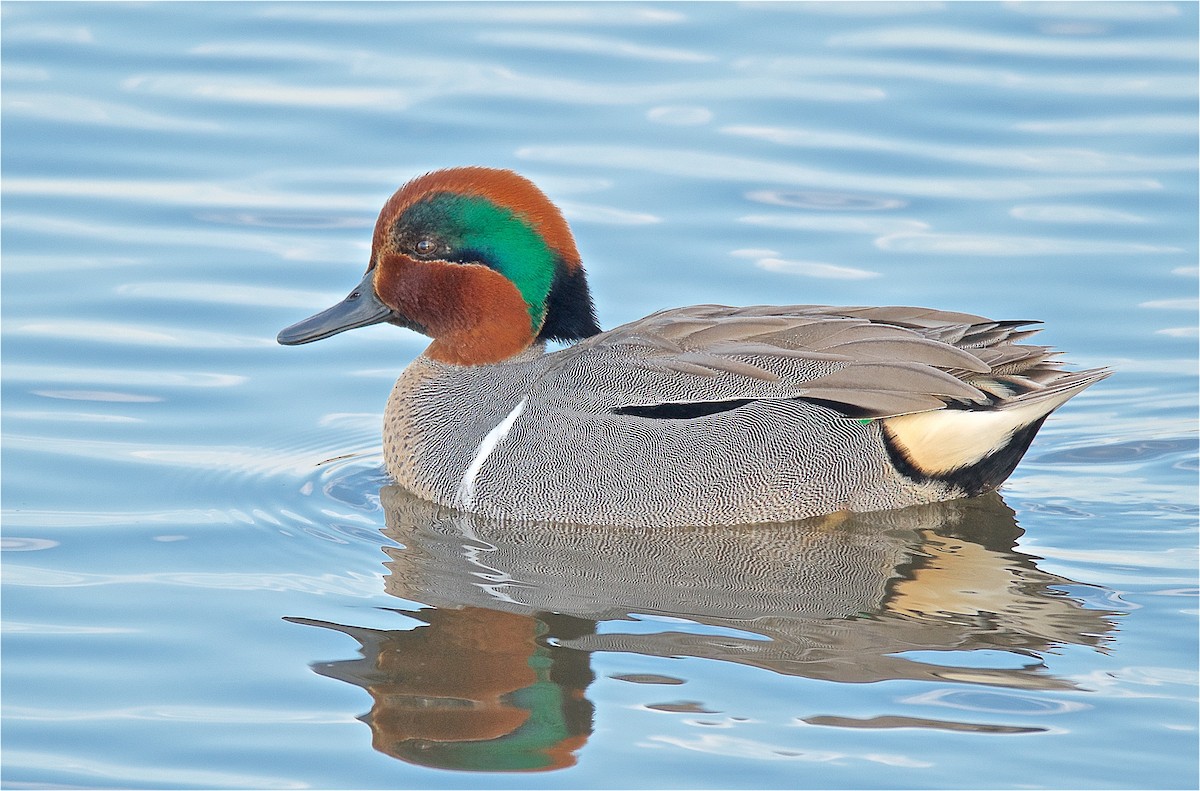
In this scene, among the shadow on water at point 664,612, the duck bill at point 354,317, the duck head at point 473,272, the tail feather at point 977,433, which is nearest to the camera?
the shadow on water at point 664,612

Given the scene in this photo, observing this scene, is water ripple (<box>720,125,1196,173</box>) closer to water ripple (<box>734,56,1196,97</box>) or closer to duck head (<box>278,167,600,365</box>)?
water ripple (<box>734,56,1196,97</box>)

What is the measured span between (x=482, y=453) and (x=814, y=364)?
1429 mm

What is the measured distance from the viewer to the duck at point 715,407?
7289 mm

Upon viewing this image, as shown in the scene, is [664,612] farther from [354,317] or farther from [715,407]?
[354,317]

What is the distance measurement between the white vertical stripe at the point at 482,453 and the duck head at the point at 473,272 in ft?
1.64

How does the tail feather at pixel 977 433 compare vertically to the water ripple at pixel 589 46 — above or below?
below

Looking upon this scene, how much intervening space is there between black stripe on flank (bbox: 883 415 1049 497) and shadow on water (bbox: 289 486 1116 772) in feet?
0.53

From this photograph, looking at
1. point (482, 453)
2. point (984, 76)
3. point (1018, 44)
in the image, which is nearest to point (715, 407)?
point (482, 453)

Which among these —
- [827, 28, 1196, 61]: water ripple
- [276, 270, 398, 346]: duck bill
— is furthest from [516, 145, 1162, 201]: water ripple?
[276, 270, 398, 346]: duck bill

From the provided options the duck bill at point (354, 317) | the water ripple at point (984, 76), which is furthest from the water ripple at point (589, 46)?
the duck bill at point (354, 317)

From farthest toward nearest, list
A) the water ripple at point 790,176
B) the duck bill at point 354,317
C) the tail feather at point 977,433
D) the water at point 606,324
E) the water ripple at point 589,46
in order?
1. the water ripple at point 589,46
2. the water ripple at point 790,176
3. the duck bill at point 354,317
4. the tail feather at point 977,433
5. the water at point 606,324

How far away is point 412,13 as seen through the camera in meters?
13.4

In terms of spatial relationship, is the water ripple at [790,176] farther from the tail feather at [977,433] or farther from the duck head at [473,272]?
the tail feather at [977,433]

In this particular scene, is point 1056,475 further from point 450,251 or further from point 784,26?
point 784,26
